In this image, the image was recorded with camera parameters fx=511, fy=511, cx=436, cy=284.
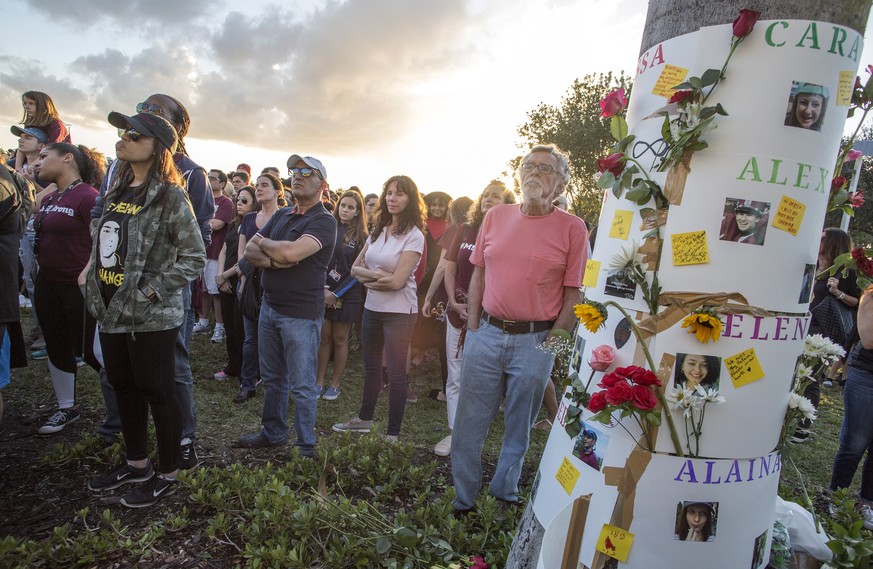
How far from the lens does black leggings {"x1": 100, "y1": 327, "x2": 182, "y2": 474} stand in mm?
3072

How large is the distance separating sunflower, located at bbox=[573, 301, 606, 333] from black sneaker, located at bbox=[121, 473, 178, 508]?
9.47 feet

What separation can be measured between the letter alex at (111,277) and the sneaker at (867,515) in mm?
5326

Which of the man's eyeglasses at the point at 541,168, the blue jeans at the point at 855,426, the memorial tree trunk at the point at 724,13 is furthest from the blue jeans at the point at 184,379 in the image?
the blue jeans at the point at 855,426

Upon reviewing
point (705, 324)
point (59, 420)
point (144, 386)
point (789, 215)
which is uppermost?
point (789, 215)

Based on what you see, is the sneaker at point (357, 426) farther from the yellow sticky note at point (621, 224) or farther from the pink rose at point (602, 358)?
the yellow sticky note at point (621, 224)

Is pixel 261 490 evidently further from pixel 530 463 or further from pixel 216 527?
pixel 530 463

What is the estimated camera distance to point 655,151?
186cm

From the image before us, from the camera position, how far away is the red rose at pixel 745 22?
163 centimetres

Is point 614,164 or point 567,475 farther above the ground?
point 614,164

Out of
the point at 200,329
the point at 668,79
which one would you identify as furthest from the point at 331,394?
the point at 668,79

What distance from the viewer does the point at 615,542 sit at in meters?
1.78

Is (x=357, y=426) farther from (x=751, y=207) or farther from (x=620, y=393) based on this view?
(x=751, y=207)

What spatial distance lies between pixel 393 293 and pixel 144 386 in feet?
6.51

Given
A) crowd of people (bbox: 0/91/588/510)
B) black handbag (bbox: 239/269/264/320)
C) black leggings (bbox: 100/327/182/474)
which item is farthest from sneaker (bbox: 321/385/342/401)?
black leggings (bbox: 100/327/182/474)
